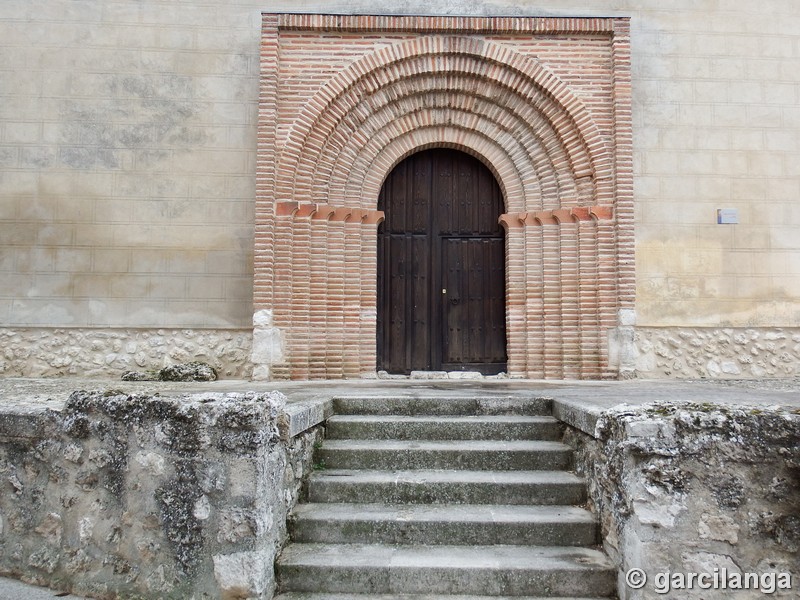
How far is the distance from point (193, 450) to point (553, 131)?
6.07 meters

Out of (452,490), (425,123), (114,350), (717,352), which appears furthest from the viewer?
(425,123)

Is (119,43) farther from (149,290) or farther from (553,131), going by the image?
(553,131)

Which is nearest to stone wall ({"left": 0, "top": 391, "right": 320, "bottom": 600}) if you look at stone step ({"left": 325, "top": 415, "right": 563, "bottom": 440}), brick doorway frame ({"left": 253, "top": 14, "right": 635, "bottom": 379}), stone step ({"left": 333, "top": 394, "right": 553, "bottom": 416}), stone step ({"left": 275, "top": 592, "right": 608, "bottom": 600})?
stone step ({"left": 275, "top": 592, "right": 608, "bottom": 600})

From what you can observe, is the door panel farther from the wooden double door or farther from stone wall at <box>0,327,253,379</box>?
stone wall at <box>0,327,253,379</box>

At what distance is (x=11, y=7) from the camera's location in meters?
7.06

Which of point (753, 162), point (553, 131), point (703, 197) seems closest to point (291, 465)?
point (553, 131)

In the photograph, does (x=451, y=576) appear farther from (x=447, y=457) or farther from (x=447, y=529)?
(x=447, y=457)

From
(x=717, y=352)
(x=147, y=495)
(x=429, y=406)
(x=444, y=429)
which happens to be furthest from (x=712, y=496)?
(x=717, y=352)

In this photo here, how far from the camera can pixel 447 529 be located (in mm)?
3000

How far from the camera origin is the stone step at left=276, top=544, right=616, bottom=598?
270 centimetres

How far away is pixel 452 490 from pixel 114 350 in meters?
5.08

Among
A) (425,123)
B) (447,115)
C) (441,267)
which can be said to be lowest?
(441,267)

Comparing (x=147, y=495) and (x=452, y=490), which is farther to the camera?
(x=452, y=490)

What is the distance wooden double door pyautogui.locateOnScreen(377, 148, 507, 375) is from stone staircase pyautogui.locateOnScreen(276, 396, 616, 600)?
134 inches
